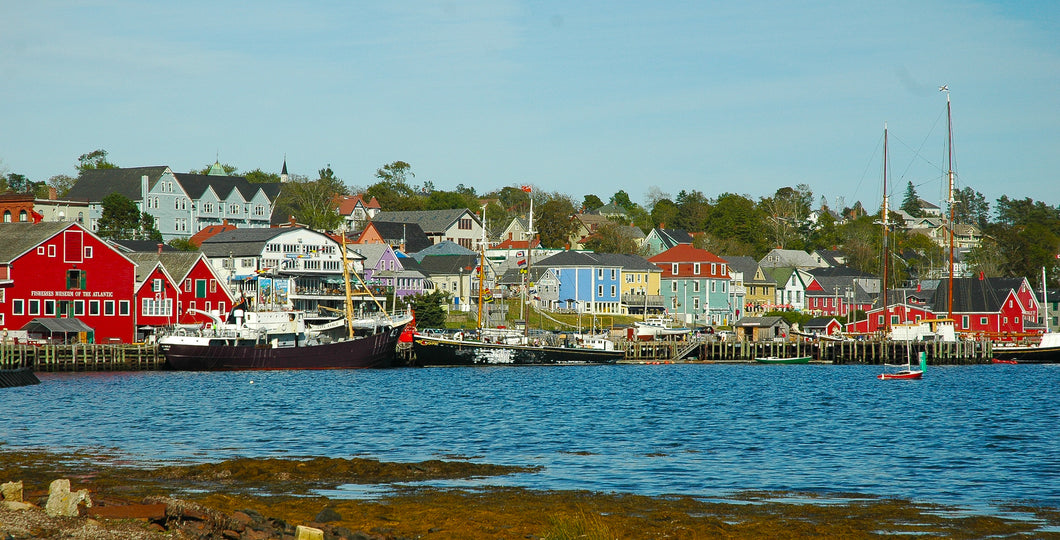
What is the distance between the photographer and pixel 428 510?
62.4 feet

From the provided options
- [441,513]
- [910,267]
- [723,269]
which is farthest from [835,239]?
[441,513]

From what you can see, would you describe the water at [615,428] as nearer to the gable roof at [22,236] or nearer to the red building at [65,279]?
the red building at [65,279]

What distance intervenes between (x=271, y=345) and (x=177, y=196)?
6844cm

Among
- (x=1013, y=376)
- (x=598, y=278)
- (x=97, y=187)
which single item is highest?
(x=97, y=187)

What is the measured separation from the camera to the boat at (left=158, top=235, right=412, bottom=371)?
69.9 m

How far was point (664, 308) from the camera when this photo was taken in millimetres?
124750

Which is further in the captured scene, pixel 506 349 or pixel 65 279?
pixel 506 349

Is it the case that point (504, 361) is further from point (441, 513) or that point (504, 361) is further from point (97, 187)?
point (97, 187)

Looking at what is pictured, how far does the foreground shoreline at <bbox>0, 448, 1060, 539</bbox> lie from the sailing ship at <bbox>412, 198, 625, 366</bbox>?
54857mm

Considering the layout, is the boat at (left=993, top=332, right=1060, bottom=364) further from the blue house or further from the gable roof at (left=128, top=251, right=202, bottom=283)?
the gable roof at (left=128, top=251, right=202, bottom=283)

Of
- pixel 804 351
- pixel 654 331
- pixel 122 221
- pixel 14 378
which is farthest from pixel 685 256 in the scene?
pixel 14 378

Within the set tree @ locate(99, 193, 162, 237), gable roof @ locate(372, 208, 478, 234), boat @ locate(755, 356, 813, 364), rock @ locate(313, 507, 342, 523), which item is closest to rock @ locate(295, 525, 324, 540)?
rock @ locate(313, 507, 342, 523)

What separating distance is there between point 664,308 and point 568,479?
102093mm

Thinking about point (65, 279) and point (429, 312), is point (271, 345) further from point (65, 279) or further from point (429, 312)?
point (429, 312)
